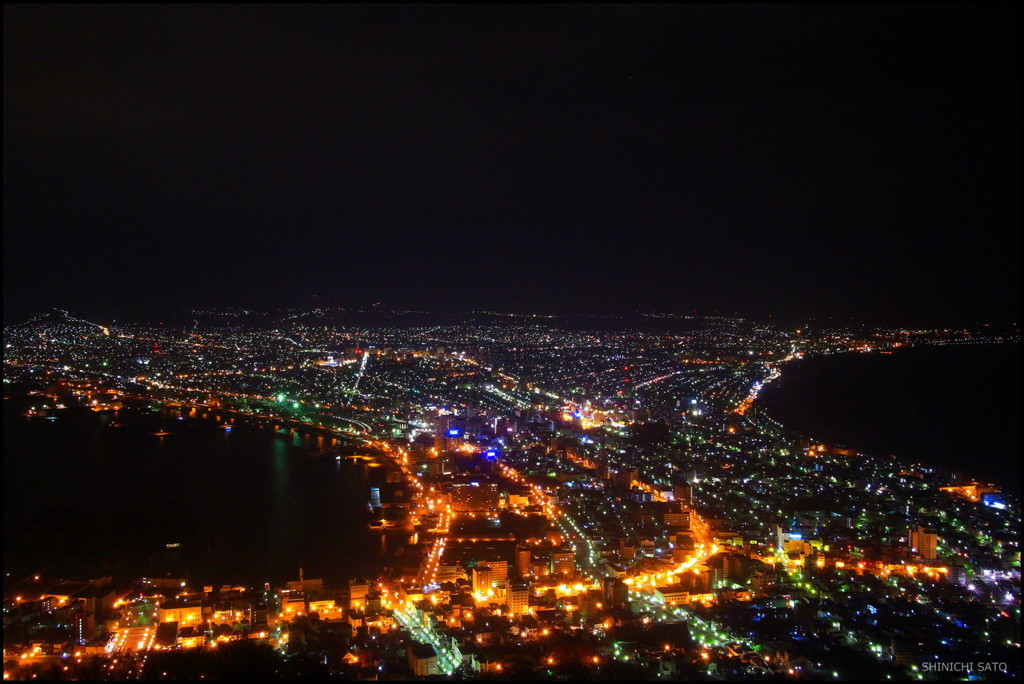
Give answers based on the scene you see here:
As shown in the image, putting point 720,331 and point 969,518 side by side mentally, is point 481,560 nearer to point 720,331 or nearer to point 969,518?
point 969,518

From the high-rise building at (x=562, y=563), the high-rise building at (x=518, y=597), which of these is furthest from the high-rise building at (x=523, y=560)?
the high-rise building at (x=518, y=597)

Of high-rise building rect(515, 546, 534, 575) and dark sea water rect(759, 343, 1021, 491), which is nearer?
high-rise building rect(515, 546, 534, 575)

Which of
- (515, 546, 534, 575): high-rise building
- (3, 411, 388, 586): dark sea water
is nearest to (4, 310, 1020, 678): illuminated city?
(515, 546, 534, 575): high-rise building

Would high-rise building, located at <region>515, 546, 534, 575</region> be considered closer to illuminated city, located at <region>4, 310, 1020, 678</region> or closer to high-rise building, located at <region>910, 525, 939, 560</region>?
illuminated city, located at <region>4, 310, 1020, 678</region>

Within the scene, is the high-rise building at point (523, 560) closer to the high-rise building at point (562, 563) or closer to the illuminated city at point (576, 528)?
the illuminated city at point (576, 528)

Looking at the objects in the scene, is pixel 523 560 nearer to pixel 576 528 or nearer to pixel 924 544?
pixel 576 528

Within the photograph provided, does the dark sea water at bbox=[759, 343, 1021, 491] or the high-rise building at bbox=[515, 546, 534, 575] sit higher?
the dark sea water at bbox=[759, 343, 1021, 491]

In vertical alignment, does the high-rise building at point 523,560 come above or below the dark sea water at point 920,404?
below
